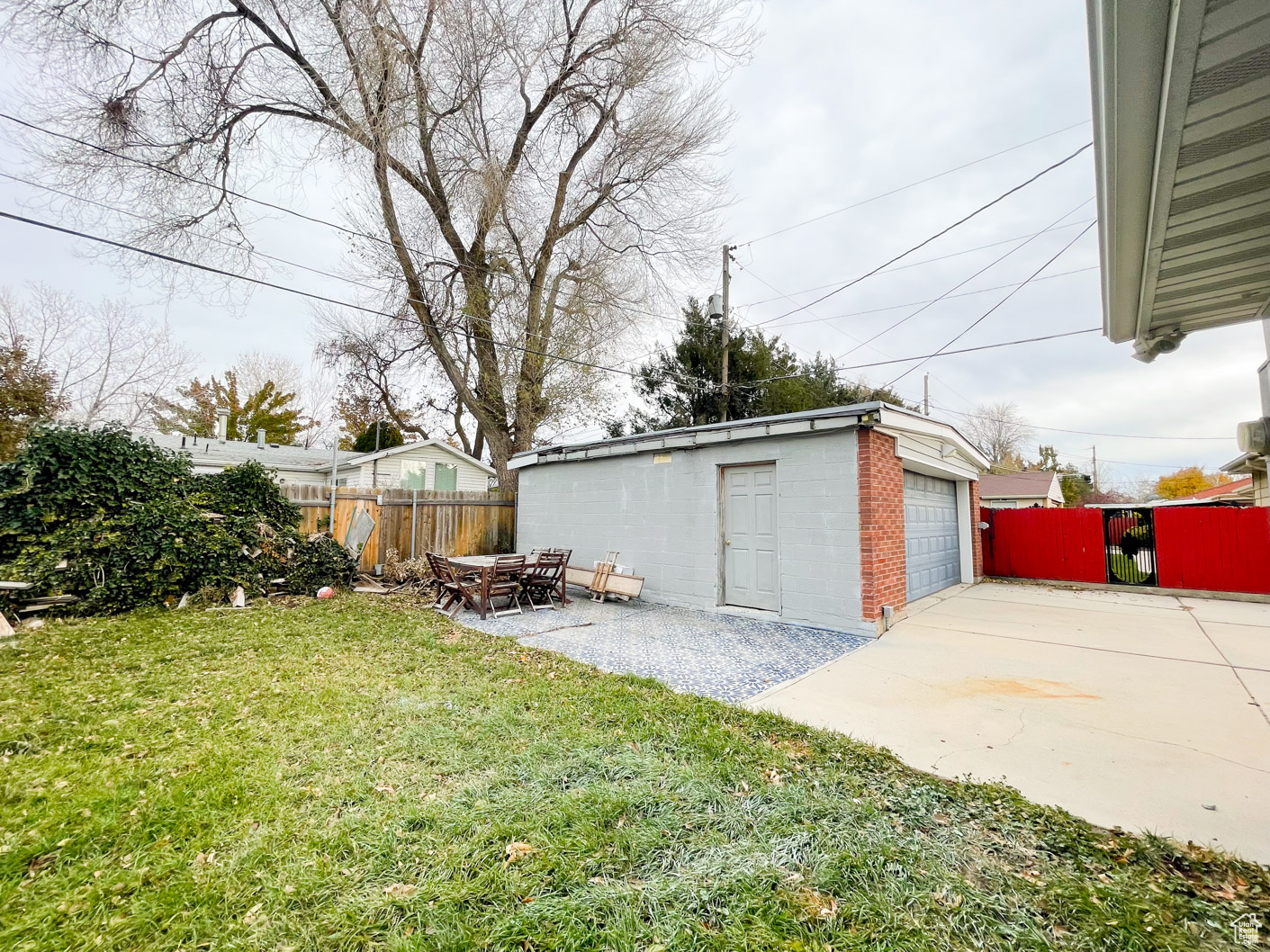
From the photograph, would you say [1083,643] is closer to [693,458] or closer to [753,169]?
[693,458]

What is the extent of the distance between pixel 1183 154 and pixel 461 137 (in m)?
12.8

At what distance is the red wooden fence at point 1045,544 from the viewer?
32.3 ft

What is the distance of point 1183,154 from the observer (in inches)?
68.1

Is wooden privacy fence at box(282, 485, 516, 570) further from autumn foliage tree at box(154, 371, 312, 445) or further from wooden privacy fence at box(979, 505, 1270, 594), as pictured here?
autumn foliage tree at box(154, 371, 312, 445)

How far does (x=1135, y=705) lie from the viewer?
3.80 metres

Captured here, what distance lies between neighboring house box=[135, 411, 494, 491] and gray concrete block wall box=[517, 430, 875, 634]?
8.17m

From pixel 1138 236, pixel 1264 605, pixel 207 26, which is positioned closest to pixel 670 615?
pixel 1138 236

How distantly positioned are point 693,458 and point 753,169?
297 inches

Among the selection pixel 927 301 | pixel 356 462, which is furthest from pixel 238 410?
pixel 927 301

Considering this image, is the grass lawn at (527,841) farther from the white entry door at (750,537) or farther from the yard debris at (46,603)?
the white entry door at (750,537)

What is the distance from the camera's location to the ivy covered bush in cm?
572

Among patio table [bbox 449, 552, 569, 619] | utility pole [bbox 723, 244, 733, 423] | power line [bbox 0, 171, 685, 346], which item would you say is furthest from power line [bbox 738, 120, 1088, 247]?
patio table [bbox 449, 552, 569, 619]

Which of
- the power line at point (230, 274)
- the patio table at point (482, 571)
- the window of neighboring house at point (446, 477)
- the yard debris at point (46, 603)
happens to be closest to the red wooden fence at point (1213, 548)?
the power line at point (230, 274)

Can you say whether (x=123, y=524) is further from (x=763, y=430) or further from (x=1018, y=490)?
(x=1018, y=490)
